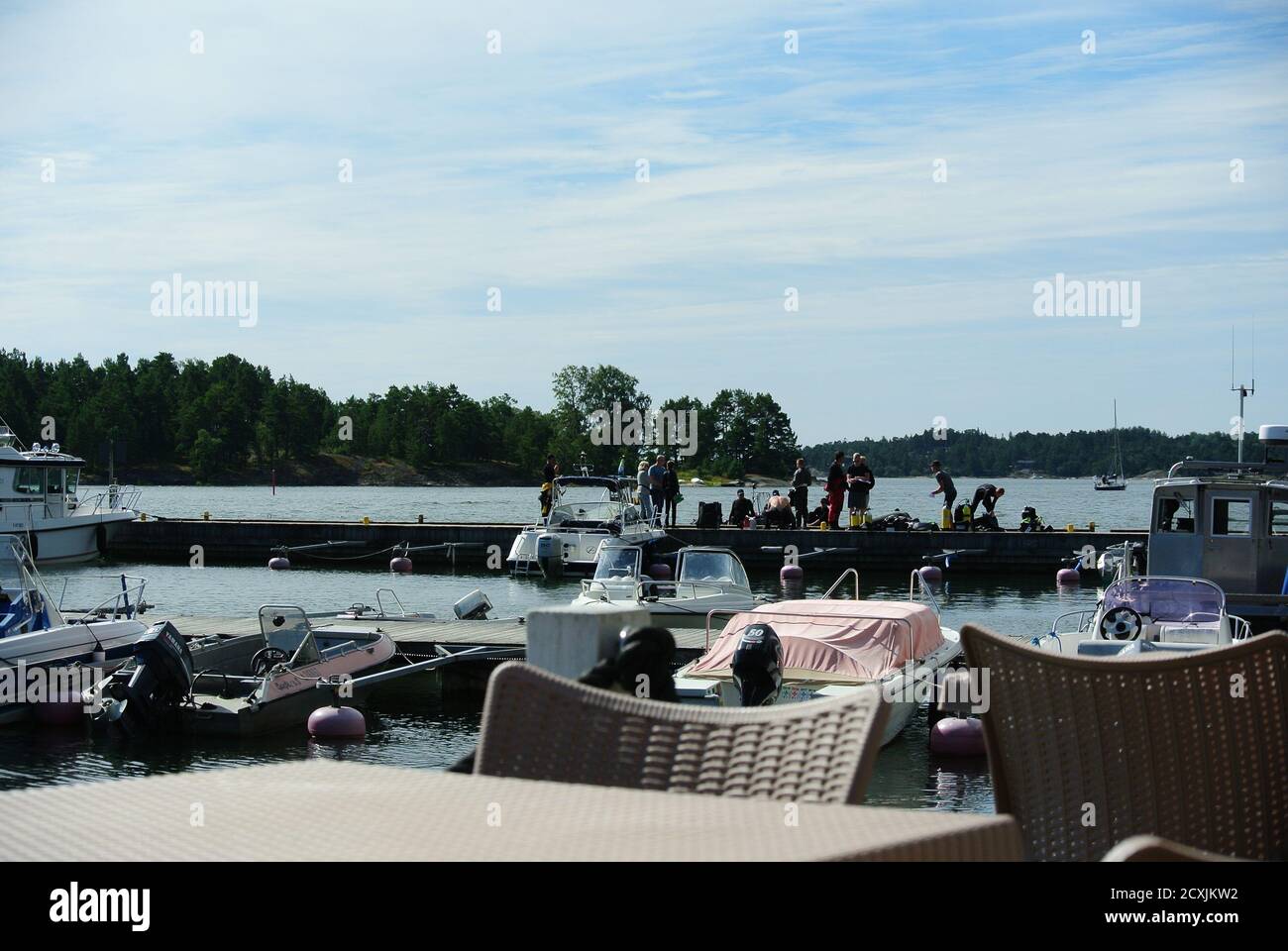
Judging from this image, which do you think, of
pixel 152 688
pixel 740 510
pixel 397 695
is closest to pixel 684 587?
pixel 397 695

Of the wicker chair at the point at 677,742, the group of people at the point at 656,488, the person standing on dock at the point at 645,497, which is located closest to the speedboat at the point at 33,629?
the wicker chair at the point at 677,742

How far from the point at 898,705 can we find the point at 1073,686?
9.95m

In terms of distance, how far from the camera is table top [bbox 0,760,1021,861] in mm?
2441

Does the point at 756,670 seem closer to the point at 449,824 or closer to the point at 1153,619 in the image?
the point at 1153,619

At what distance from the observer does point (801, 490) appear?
37.2 m

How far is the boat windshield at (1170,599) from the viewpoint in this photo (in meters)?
13.8

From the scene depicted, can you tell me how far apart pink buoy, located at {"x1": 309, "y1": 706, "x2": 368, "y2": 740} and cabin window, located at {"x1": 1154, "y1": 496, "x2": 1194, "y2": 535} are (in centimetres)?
1176

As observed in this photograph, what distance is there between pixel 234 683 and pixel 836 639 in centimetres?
695

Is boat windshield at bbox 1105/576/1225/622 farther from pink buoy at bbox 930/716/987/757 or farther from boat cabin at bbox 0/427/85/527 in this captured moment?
boat cabin at bbox 0/427/85/527

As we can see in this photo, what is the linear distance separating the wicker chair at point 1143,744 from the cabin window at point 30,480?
38520 mm

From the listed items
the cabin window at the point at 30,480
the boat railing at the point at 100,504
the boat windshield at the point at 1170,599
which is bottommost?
the boat windshield at the point at 1170,599

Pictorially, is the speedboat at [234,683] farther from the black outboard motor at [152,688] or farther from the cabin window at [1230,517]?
the cabin window at [1230,517]

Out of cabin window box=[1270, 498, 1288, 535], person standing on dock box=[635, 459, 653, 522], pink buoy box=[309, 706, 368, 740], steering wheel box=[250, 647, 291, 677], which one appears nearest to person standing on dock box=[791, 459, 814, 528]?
person standing on dock box=[635, 459, 653, 522]

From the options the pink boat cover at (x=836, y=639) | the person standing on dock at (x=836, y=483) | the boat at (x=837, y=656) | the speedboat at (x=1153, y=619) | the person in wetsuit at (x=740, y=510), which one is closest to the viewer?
the speedboat at (x=1153, y=619)
